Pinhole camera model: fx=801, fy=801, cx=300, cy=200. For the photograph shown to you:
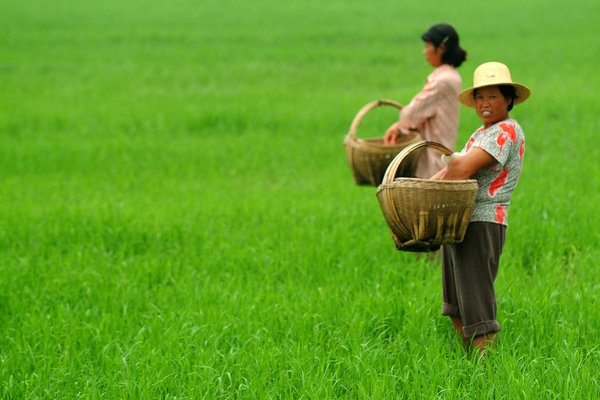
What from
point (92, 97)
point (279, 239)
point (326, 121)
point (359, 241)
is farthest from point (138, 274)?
point (92, 97)

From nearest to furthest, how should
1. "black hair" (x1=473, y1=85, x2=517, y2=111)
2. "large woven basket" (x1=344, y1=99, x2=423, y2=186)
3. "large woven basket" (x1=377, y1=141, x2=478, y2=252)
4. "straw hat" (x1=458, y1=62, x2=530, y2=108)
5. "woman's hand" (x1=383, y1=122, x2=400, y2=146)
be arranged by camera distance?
"large woven basket" (x1=377, y1=141, x2=478, y2=252)
"straw hat" (x1=458, y1=62, x2=530, y2=108)
"black hair" (x1=473, y1=85, x2=517, y2=111)
"large woven basket" (x1=344, y1=99, x2=423, y2=186)
"woman's hand" (x1=383, y1=122, x2=400, y2=146)

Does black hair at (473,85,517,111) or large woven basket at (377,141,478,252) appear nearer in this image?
large woven basket at (377,141,478,252)

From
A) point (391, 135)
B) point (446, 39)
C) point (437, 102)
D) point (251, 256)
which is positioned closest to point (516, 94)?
point (446, 39)

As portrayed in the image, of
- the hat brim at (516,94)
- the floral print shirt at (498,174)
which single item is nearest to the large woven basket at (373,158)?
the hat brim at (516,94)

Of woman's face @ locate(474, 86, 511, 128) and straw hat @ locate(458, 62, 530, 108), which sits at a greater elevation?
straw hat @ locate(458, 62, 530, 108)

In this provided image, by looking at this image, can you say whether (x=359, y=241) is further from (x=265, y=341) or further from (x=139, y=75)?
(x=139, y=75)

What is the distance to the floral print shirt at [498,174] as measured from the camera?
10.3 ft

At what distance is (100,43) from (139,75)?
224 inches

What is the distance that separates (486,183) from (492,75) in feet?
1.41

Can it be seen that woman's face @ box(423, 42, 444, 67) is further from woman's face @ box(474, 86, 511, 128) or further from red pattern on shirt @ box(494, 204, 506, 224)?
red pattern on shirt @ box(494, 204, 506, 224)

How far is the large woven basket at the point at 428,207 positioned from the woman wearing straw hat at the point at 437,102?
5.29ft

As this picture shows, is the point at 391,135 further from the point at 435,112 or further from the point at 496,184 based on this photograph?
the point at 496,184

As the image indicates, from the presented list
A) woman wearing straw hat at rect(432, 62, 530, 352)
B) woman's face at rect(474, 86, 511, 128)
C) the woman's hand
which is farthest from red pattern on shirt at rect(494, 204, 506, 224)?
the woman's hand

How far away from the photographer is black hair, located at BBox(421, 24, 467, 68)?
4.52 metres
